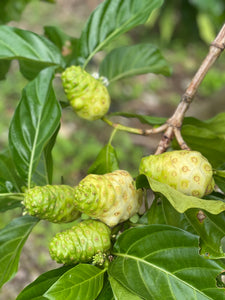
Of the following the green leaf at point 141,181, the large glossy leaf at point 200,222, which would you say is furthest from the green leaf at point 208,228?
the green leaf at point 141,181

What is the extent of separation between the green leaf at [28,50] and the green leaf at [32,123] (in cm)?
11

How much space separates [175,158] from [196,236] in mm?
152

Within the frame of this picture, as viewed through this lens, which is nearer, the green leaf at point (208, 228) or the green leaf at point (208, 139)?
the green leaf at point (208, 228)

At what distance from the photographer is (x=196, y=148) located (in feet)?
3.21

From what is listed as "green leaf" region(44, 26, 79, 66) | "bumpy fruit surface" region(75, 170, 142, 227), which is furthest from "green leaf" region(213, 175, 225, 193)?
"green leaf" region(44, 26, 79, 66)

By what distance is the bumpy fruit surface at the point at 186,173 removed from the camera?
71 centimetres

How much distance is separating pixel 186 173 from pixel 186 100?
0.27 meters

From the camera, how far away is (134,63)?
116cm

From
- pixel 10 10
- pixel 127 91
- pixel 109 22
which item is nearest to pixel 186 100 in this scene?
pixel 109 22

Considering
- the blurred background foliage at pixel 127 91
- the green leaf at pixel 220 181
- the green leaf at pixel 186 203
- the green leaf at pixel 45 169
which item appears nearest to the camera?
the green leaf at pixel 186 203

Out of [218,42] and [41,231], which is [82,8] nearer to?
[41,231]

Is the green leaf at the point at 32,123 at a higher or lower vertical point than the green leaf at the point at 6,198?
higher

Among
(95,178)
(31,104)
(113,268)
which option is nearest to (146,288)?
(113,268)

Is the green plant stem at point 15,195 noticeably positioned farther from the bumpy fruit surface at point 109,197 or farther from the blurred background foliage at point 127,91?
the blurred background foliage at point 127,91
